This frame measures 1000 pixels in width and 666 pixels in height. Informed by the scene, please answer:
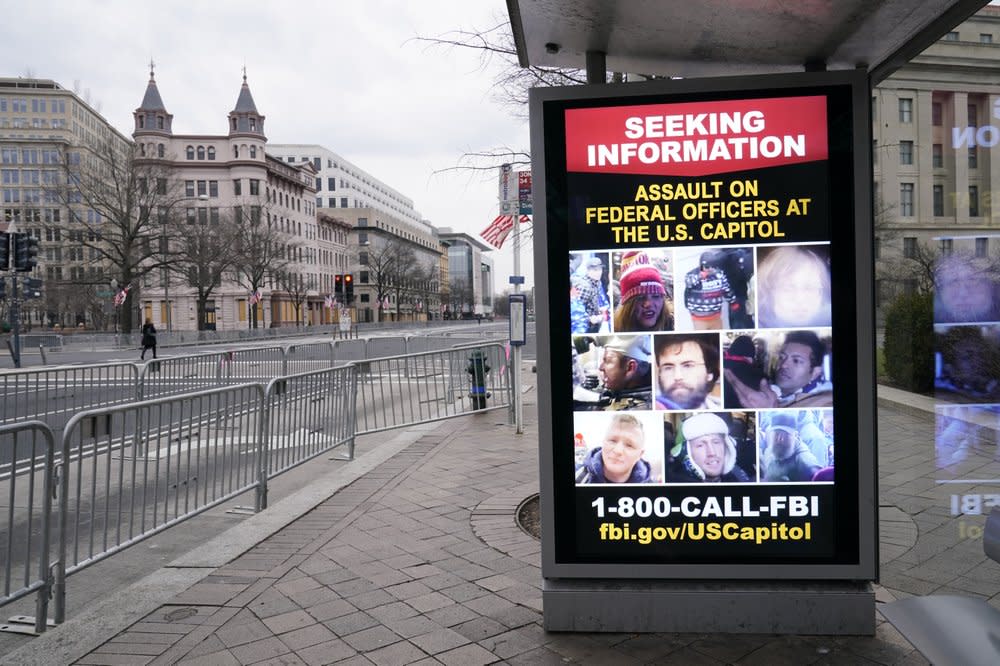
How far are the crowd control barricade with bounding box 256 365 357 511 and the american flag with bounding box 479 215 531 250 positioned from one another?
3.24m

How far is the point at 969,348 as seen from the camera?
13.8 ft

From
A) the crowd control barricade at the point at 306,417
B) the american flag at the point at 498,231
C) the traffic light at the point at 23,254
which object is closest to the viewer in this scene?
the crowd control barricade at the point at 306,417

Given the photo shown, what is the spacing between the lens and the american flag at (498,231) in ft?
35.6

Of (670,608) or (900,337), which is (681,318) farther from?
(900,337)

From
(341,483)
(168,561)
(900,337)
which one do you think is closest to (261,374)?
(341,483)

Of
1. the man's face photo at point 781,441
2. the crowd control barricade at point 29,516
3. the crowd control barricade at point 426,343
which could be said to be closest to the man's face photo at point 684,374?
the man's face photo at point 781,441

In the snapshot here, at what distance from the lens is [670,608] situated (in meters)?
3.55

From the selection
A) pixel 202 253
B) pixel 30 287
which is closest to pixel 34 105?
pixel 202 253

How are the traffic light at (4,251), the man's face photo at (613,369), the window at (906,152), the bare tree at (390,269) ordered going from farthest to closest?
the bare tree at (390,269), the traffic light at (4,251), the window at (906,152), the man's face photo at (613,369)

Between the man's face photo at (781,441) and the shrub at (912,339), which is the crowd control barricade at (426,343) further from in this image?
the man's face photo at (781,441)

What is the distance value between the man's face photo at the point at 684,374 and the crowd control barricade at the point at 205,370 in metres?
6.16

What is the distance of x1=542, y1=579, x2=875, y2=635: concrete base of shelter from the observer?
3490 millimetres

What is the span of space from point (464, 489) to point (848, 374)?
13.1 ft

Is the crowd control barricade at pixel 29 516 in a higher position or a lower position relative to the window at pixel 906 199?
lower
